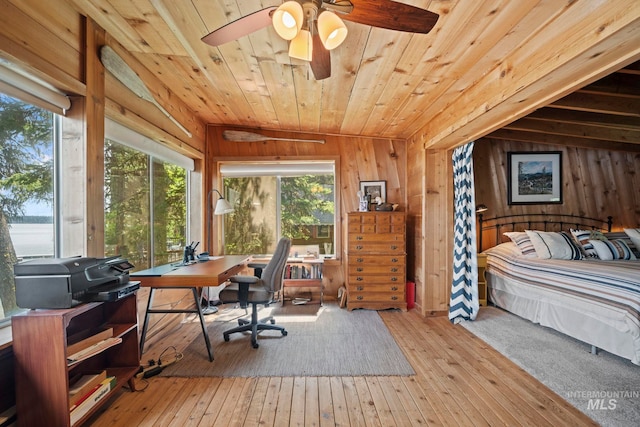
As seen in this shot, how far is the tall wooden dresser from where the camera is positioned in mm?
3492

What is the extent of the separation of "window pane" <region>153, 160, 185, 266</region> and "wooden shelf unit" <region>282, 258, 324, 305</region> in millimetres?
1411

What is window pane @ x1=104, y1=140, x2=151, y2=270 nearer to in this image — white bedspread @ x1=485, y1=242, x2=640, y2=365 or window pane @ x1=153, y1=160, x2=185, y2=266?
window pane @ x1=153, y1=160, x2=185, y2=266

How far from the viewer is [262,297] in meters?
2.56

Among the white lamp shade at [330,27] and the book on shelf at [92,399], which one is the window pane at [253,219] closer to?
the book on shelf at [92,399]

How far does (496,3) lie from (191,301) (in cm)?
388

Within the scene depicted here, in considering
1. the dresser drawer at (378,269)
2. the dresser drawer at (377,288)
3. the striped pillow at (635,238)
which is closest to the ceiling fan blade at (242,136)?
the dresser drawer at (378,269)

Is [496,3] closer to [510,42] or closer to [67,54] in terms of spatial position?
[510,42]

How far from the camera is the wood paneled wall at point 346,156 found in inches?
157

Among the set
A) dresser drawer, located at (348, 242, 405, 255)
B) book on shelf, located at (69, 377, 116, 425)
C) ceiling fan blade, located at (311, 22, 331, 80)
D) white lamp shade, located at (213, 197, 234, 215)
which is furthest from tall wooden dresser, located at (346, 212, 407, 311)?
book on shelf, located at (69, 377, 116, 425)

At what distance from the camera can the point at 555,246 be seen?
131 inches

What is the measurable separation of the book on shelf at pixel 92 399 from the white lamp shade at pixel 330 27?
2.32 m

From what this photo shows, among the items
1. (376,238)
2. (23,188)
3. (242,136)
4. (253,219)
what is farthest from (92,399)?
(242,136)

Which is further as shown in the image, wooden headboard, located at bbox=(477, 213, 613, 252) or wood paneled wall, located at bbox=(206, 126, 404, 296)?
wooden headboard, located at bbox=(477, 213, 613, 252)

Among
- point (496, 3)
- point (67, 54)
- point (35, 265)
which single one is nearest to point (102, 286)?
point (35, 265)
